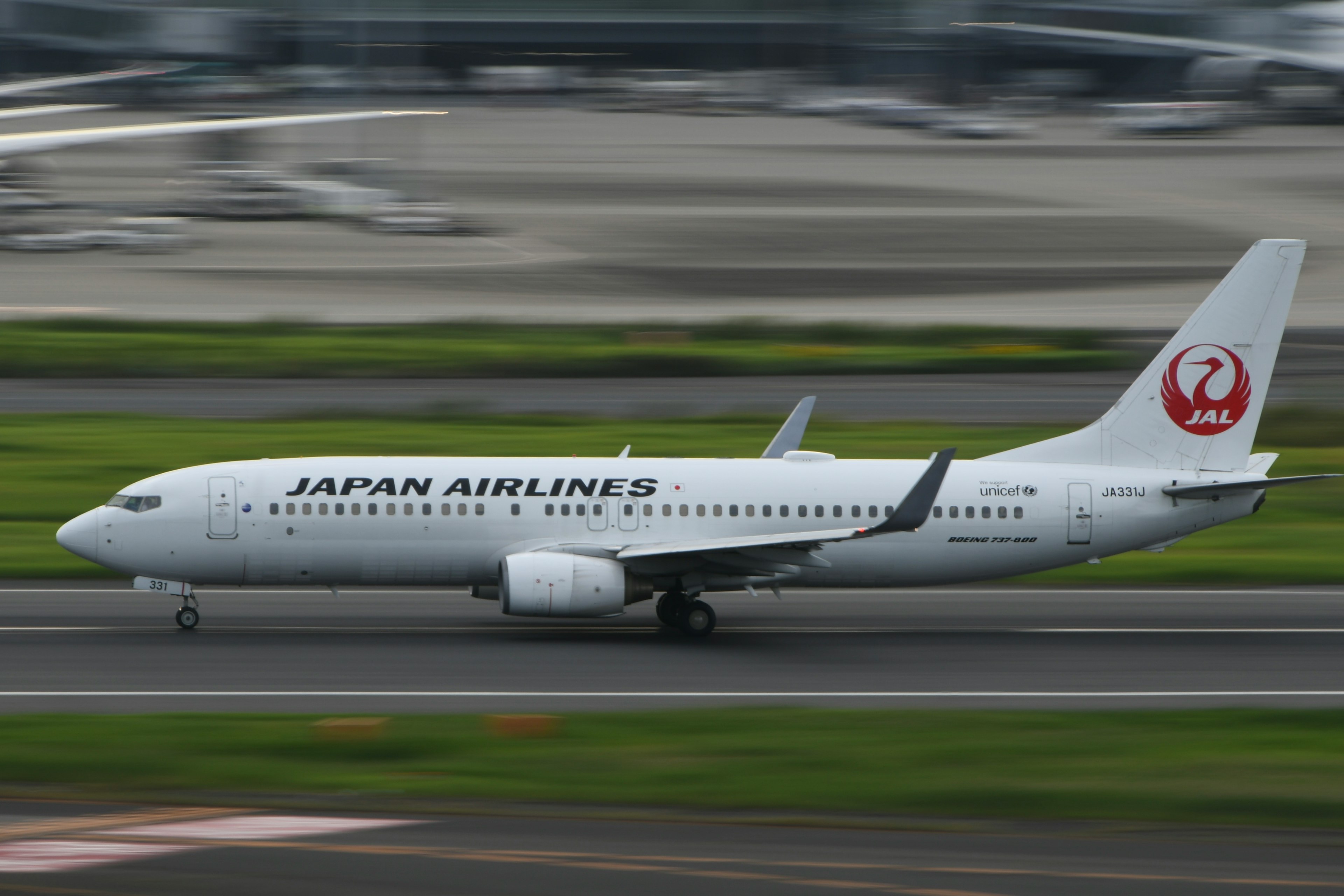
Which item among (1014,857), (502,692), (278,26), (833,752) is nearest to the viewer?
(1014,857)

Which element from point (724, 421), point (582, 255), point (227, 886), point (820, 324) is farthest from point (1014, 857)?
point (582, 255)

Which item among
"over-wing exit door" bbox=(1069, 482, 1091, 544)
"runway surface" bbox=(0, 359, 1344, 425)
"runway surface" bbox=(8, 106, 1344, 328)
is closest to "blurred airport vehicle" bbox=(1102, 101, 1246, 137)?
"runway surface" bbox=(8, 106, 1344, 328)

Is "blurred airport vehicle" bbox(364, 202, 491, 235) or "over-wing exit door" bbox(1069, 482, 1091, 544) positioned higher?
"blurred airport vehicle" bbox(364, 202, 491, 235)

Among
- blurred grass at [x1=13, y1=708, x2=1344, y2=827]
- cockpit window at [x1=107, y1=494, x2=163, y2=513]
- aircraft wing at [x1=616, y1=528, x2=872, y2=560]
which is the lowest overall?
blurred grass at [x1=13, y1=708, x2=1344, y2=827]

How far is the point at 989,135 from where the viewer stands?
420 feet

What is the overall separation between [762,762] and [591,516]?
941cm

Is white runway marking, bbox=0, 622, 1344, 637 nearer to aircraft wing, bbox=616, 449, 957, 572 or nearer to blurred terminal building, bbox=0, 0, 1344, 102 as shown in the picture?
aircraft wing, bbox=616, 449, 957, 572

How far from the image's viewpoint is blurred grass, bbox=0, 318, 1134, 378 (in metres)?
55.0

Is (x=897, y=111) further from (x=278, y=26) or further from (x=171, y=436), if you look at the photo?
(x=171, y=436)

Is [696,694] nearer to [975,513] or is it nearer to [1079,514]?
[975,513]

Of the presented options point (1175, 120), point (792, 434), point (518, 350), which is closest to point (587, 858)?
point (792, 434)

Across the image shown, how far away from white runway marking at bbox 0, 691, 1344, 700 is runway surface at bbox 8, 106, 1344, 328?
43687mm

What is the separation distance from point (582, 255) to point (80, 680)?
6202 centimetres

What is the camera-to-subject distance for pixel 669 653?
25719 mm
